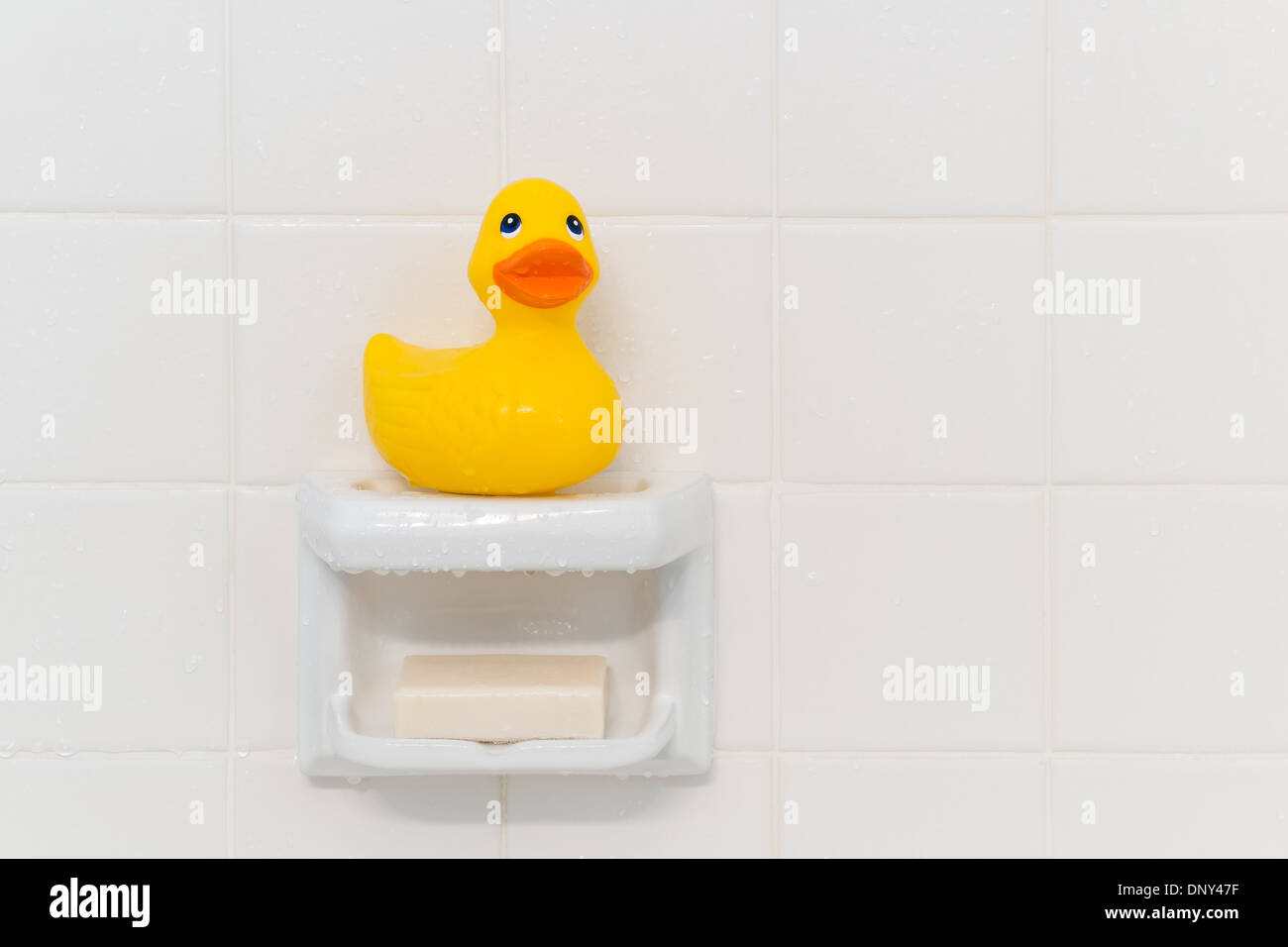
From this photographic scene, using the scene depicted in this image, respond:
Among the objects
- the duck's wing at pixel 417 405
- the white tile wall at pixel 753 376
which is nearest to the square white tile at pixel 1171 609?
the white tile wall at pixel 753 376

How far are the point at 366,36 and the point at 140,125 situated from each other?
7.8 inches

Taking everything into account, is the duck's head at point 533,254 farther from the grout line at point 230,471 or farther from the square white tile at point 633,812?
the square white tile at point 633,812

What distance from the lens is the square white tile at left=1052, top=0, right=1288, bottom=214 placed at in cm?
82

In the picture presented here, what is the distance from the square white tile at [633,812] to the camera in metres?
0.84

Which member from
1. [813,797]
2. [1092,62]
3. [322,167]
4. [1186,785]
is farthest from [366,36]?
[1186,785]

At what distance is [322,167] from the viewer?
0.82m

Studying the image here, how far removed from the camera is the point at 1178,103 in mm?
818

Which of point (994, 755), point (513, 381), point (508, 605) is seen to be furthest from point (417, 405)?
point (994, 755)

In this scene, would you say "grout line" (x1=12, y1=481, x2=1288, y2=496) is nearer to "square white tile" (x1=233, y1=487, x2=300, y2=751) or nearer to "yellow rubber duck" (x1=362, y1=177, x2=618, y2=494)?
"square white tile" (x1=233, y1=487, x2=300, y2=751)

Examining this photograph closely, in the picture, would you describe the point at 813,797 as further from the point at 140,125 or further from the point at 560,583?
the point at 140,125

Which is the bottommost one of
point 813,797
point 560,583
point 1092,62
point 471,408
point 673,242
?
point 813,797

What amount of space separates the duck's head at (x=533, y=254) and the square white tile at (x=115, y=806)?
47cm

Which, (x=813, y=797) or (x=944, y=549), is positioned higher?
(x=944, y=549)

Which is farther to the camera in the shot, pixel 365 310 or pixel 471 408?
pixel 365 310
